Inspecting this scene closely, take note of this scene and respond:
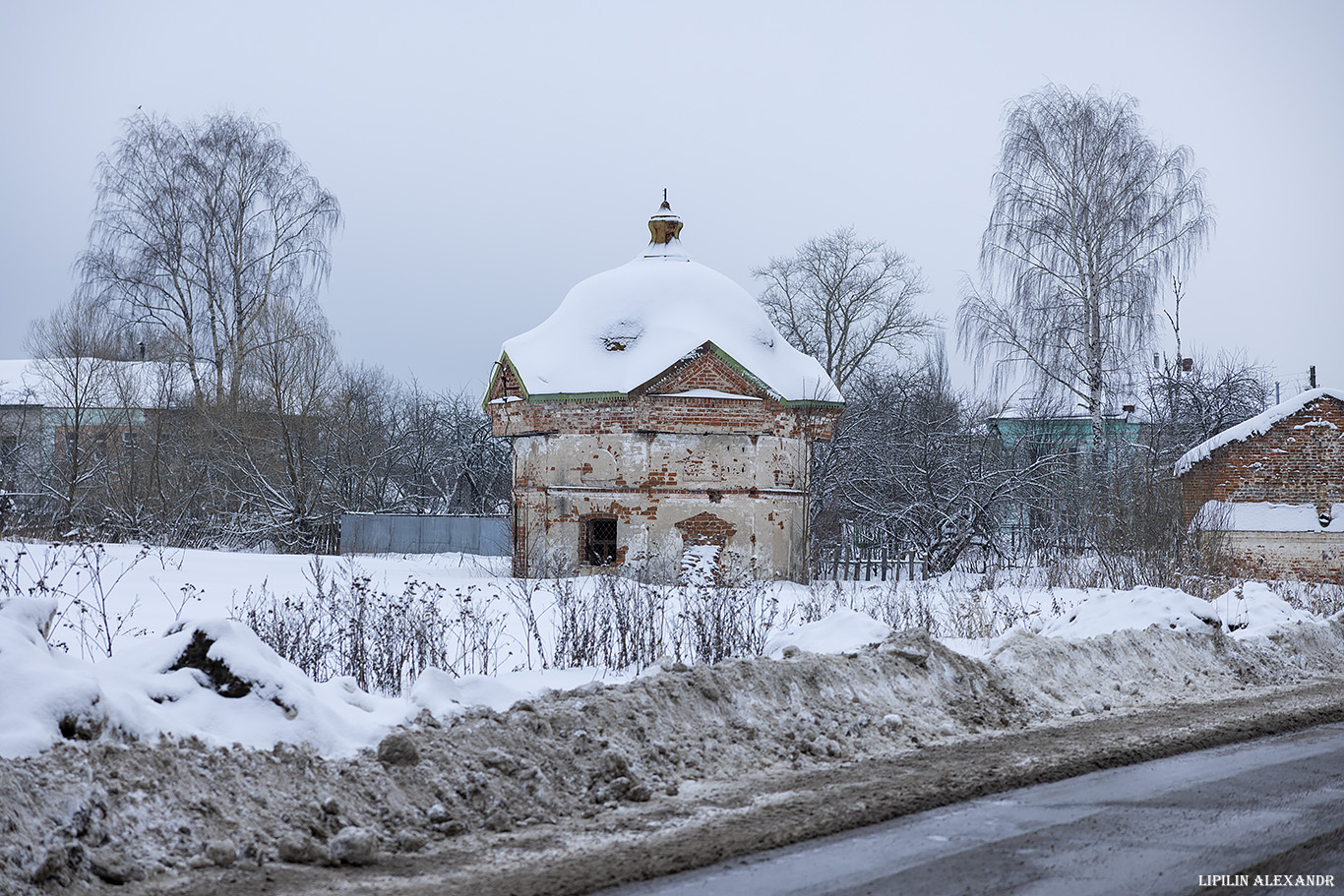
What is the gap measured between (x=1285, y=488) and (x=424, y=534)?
22490 millimetres

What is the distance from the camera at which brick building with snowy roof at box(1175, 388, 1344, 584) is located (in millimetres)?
22375

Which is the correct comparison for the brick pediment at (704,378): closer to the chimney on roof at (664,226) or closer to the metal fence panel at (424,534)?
the chimney on roof at (664,226)

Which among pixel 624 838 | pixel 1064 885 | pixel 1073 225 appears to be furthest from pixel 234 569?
pixel 1073 225

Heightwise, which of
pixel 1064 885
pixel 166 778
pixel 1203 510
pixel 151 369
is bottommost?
pixel 1064 885

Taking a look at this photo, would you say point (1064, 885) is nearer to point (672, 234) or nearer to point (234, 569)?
point (234, 569)

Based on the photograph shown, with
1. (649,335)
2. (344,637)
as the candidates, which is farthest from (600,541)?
(344,637)

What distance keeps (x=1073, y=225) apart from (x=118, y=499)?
24.0 metres

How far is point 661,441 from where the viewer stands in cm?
1922

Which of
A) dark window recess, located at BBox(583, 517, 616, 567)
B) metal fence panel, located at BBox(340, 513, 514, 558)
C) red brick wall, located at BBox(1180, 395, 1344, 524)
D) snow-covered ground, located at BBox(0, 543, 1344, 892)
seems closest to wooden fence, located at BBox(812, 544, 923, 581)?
dark window recess, located at BBox(583, 517, 616, 567)

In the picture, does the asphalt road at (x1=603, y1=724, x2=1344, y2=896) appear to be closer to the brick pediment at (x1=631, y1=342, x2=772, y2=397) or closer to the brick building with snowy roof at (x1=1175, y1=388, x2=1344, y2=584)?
the brick pediment at (x1=631, y1=342, x2=772, y2=397)

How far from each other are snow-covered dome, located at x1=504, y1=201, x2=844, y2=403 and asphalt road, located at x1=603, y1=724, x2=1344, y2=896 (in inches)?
540

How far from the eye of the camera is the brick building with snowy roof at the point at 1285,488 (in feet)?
73.4

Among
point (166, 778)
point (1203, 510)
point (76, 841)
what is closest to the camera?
point (76, 841)

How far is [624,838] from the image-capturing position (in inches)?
202
